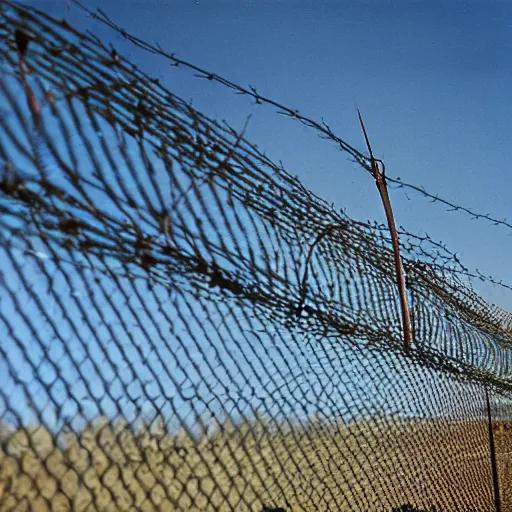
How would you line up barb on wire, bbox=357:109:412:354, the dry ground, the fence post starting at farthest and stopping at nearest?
the fence post, barb on wire, bbox=357:109:412:354, the dry ground

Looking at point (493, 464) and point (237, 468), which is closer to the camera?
point (237, 468)

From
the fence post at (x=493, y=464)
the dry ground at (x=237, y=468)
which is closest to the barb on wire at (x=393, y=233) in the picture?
the dry ground at (x=237, y=468)

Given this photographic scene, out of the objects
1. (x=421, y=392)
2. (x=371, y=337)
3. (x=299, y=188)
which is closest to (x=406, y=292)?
(x=371, y=337)

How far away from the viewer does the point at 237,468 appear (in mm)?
2305

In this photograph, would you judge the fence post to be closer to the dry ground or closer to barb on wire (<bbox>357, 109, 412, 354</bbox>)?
the dry ground

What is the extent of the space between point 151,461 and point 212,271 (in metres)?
0.66

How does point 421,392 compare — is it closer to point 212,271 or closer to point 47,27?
point 212,271

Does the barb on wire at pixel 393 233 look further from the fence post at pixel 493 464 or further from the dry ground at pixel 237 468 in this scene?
the fence post at pixel 493 464

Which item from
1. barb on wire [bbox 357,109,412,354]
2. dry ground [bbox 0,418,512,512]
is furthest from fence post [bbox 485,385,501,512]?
barb on wire [bbox 357,109,412,354]

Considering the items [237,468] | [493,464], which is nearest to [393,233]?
[237,468]

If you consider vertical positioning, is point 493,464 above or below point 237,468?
below

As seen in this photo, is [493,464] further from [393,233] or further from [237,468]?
[237,468]

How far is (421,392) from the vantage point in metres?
3.97

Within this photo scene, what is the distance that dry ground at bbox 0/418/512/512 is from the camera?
1.61 metres
